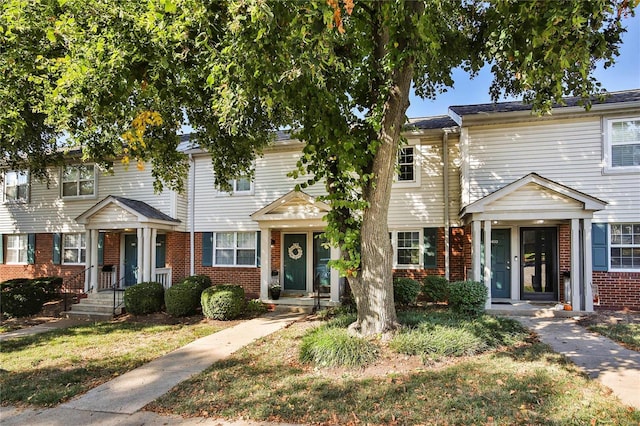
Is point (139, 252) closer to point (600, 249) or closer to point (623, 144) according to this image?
point (600, 249)

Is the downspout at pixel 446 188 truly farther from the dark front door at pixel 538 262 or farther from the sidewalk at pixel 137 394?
the sidewalk at pixel 137 394

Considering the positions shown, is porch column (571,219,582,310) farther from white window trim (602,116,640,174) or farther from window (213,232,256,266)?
window (213,232,256,266)

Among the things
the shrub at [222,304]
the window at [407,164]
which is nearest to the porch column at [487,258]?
the window at [407,164]

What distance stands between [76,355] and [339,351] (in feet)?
17.9

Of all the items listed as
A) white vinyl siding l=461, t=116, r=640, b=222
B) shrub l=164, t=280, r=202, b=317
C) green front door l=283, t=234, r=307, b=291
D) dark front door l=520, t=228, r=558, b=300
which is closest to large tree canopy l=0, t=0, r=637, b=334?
white vinyl siding l=461, t=116, r=640, b=222

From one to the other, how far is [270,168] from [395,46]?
25.5ft

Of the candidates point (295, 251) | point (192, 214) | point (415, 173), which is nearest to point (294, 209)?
point (295, 251)

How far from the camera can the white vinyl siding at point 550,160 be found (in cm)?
1022

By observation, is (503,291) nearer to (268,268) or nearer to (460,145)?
(460,145)

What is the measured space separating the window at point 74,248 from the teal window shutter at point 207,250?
5060 mm

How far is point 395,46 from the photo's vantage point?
649cm

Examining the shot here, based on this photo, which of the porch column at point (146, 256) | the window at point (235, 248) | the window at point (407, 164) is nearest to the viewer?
the window at point (407, 164)

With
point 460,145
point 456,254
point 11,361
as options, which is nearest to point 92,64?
point 11,361

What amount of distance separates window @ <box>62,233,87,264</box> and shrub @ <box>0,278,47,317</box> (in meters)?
2.39
